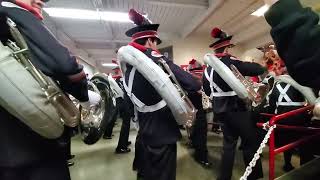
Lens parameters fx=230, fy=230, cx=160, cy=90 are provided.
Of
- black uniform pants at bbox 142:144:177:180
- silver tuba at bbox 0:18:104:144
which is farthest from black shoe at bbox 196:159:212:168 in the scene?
silver tuba at bbox 0:18:104:144

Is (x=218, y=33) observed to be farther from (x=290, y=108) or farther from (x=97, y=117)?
(x=97, y=117)

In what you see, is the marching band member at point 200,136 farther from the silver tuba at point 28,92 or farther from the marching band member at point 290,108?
the silver tuba at point 28,92

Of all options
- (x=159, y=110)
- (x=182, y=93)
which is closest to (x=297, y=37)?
(x=182, y=93)

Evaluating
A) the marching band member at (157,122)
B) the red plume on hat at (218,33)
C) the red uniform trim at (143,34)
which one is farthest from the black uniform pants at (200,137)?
the red uniform trim at (143,34)

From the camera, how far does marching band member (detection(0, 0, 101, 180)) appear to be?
40.1 inches

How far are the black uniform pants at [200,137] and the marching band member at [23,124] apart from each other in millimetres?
2953

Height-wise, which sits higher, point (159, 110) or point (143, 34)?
point (143, 34)

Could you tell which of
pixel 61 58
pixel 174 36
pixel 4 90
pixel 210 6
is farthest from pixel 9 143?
pixel 174 36

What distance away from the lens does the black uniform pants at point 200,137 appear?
3.74 meters

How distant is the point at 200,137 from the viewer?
3955mm

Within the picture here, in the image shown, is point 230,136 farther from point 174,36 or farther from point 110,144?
point 174,36

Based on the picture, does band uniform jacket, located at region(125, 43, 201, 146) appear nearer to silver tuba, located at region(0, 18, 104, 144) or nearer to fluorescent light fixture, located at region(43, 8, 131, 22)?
silver tuba, located at region(0, 18, 104, 144)

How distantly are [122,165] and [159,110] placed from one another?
221 cm

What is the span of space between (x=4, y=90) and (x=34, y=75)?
131 mm
